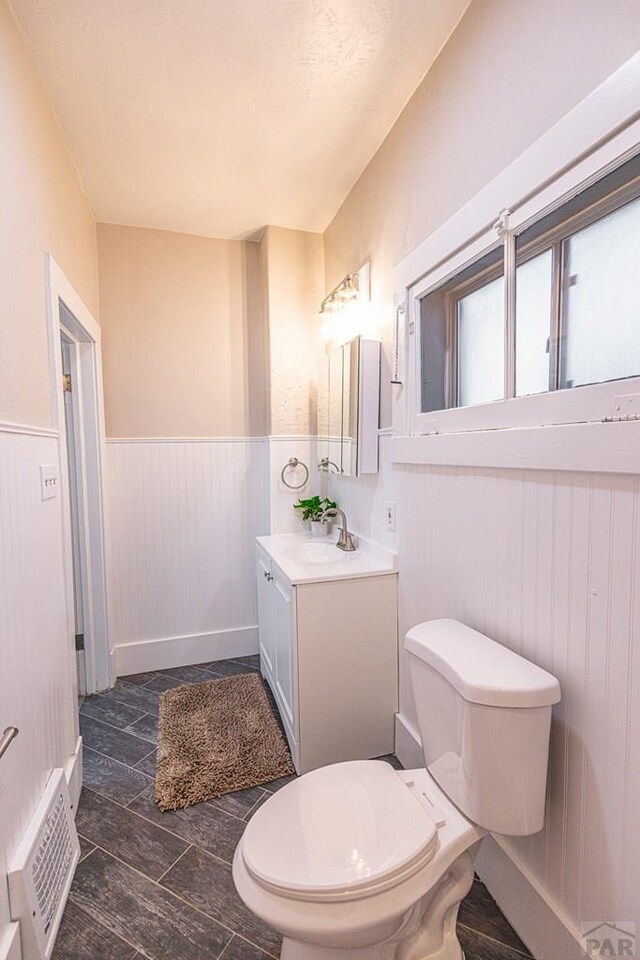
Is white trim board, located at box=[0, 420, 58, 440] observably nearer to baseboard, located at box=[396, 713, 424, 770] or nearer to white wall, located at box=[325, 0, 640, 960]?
white wall, located at box=[325, 0, 640, 960]

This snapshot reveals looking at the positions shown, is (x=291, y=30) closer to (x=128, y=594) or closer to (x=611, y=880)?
(x=611, y=880)

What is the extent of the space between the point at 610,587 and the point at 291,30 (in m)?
1.80

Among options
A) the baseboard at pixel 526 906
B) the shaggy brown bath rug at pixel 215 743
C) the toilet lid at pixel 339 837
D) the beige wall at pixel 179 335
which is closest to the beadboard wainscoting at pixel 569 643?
the baseboard at pixel 526 906

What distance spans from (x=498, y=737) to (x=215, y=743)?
4.59ft

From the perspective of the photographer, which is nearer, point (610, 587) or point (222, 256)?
point (610, 587)

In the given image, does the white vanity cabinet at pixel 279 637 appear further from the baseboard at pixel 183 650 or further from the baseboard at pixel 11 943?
the baseboard at pixel 11 943

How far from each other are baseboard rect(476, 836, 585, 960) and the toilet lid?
0.39 m

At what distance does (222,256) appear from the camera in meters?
2.62

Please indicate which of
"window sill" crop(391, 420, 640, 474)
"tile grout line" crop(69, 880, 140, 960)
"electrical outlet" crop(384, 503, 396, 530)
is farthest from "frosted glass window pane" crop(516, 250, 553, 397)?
"tile grout line" crop(69, 880, 140, 960)

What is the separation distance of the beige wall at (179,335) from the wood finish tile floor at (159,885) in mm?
1734

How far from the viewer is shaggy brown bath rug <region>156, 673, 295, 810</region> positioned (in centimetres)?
167

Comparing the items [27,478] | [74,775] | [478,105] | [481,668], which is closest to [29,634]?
[27,478]

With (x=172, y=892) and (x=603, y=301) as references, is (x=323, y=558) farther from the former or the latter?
(x=603, y=301)

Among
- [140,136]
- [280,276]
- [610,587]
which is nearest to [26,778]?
[610,587]
